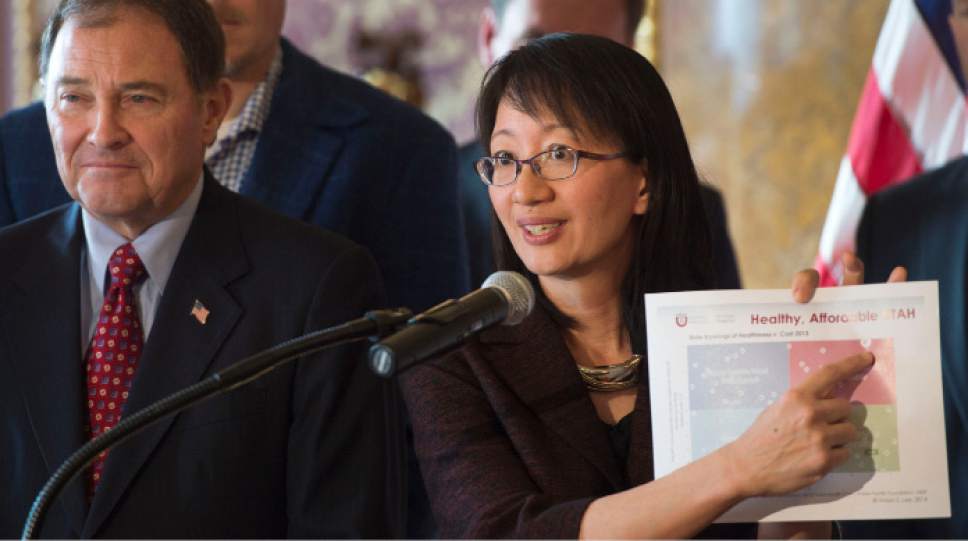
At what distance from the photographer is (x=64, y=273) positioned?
2695 millimetres

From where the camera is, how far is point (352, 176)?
3.28 metres

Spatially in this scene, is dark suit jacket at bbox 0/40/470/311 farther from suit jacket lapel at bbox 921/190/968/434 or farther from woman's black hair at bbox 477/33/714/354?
suit jacket lapel at bbox 921/190/968/434

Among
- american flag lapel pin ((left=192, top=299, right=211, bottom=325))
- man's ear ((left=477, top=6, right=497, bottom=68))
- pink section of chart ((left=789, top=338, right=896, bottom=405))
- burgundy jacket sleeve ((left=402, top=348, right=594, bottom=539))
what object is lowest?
burgundy jacket sleeve ((left=402, top=348, right=594, bottom=539))

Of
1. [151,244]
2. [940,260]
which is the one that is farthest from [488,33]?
[151,244]

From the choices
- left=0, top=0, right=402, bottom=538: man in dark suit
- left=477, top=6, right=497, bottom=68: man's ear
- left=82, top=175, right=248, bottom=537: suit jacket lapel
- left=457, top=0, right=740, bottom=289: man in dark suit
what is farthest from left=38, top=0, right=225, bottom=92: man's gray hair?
left=477, top=6, right=497, bottom=68: man's ear

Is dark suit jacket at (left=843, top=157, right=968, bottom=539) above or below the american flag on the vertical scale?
below

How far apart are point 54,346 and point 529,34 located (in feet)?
6.06

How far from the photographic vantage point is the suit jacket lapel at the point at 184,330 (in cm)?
251

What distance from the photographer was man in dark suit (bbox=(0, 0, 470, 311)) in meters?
3.25

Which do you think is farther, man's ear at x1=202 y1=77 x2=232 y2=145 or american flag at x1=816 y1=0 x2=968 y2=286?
american flag at x1=816 y1=0 x2=968 y2=286

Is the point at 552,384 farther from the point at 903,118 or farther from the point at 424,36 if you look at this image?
the point at 424,36

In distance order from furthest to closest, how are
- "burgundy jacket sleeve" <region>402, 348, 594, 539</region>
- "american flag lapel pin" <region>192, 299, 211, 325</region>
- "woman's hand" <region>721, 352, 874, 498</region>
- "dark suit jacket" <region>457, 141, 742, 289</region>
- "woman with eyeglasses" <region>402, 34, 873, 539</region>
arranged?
"dark suit jacket" <region>457, 141, 742, 289</region>, "american flag lapel pin" <region>192, 299, 211, 325</region>, "woman with eyeglasses" <region>402, 34, 873, 539</region>, "burgundy jacket sleeve" <region>402, 348, 594, 539</region>, "woman's hand" <region>721, 352, 874, 498</region>

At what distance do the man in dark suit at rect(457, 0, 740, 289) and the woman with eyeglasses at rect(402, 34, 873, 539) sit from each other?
3.64 feet

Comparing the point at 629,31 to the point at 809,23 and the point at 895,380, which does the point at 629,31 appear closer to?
the point at 809,23
